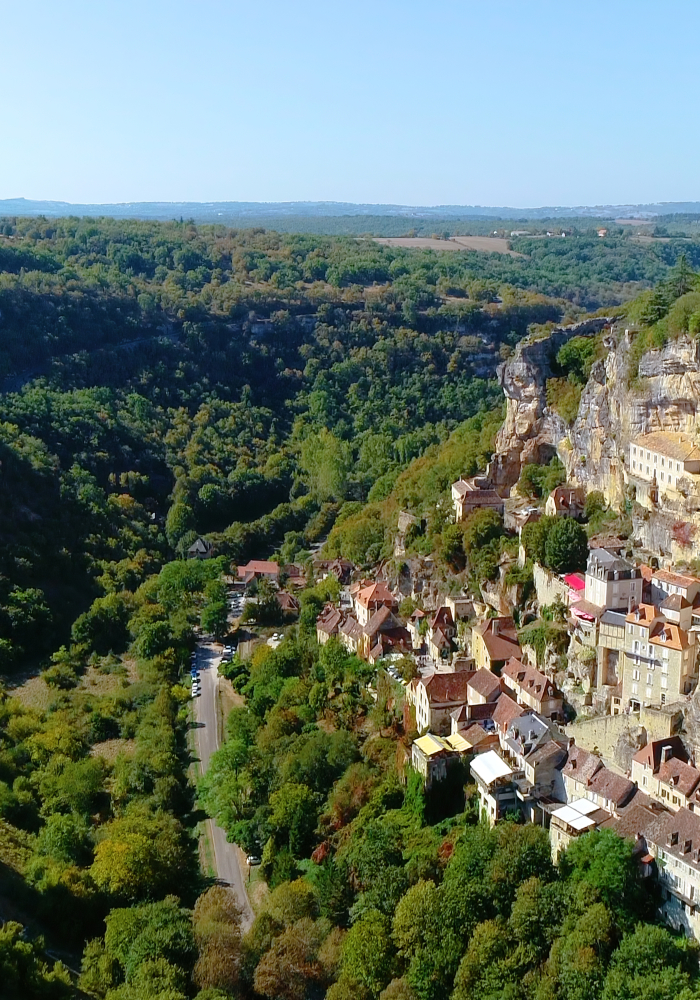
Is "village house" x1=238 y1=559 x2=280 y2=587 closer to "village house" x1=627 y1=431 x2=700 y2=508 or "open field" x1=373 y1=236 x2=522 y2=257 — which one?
"village house" x1=627 y1=431 x2=700 y2=508

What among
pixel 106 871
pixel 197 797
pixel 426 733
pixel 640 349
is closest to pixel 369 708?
pixel 426 733

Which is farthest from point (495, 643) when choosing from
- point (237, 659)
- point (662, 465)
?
point (237, 659)

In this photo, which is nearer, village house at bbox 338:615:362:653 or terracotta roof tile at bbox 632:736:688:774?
terracotta roof tile at bbox 632:736:688:774

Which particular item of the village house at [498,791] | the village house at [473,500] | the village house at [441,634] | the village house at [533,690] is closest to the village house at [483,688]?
the village house at [533,690]

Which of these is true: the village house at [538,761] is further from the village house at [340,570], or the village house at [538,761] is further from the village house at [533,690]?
the village house at [340,570]

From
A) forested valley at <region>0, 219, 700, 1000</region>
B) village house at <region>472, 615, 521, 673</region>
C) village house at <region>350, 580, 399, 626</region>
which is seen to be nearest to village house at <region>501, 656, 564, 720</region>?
village house at <region>472, 615, 521, 673</region>

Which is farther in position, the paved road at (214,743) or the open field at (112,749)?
the open field at (112,749)
